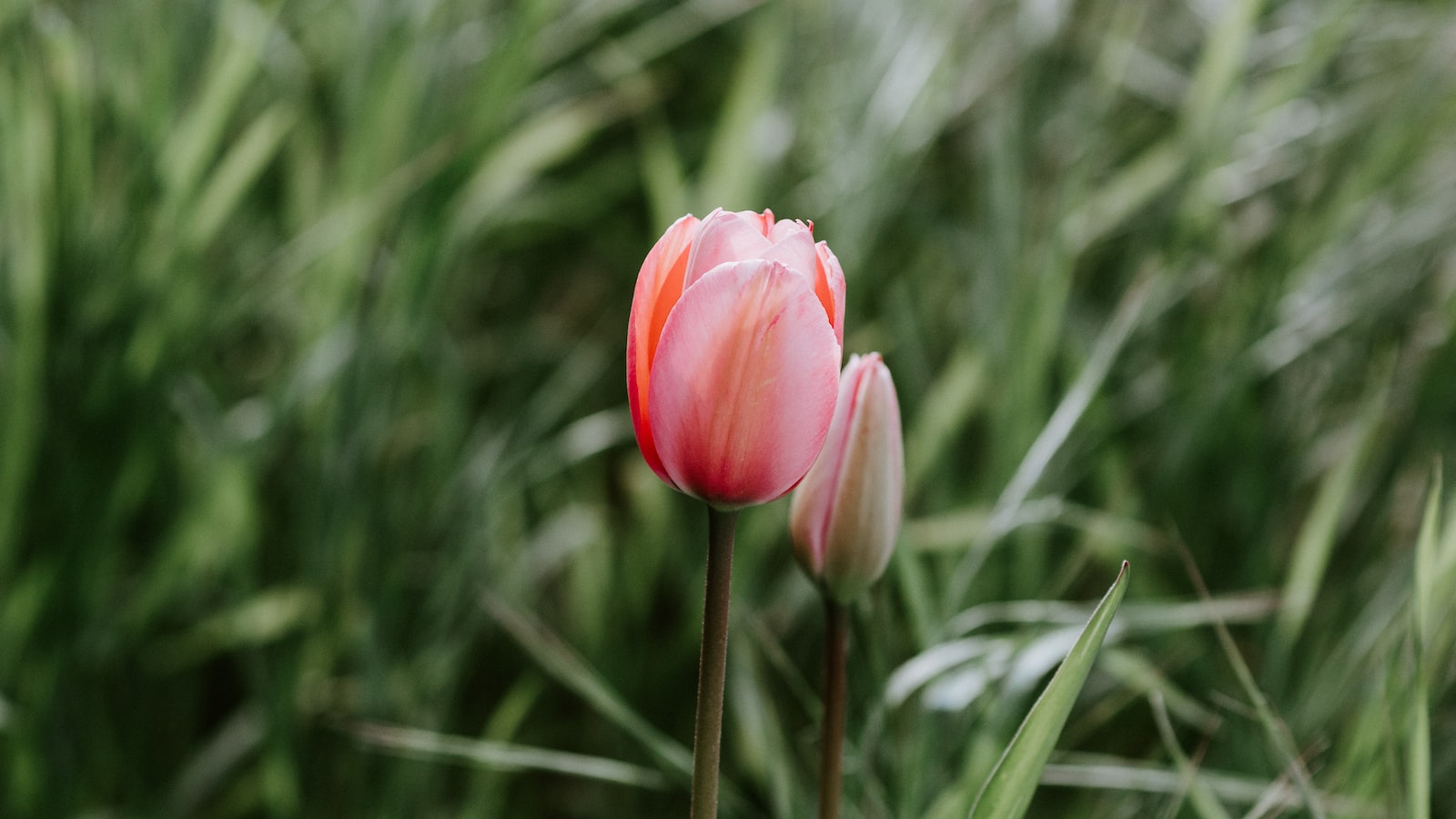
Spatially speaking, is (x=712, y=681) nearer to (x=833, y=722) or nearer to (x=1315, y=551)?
(x=833, y=722)

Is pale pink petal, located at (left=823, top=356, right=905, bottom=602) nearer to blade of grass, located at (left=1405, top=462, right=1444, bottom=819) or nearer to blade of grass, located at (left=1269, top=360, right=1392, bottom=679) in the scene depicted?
blade of grass, located at (left=1405, top=462, right=1444, bottom=819)

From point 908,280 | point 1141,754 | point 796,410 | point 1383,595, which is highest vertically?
point 796,410

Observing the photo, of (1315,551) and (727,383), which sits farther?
(1315,551)

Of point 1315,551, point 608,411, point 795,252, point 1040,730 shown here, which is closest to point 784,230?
point 795,252

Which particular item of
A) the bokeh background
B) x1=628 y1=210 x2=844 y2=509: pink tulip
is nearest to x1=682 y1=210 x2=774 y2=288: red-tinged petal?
Answer: x1=628 y1=210 x2=844 y2=509: pink tulip

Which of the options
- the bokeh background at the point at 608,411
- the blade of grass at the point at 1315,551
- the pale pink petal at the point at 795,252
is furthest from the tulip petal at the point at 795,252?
the blade of grass at the point at 1315,551

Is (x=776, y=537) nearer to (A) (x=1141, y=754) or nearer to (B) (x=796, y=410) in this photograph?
(A) (x=1141, y=754)

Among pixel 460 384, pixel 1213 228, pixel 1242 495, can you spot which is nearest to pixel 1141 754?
pixel 1242 495
